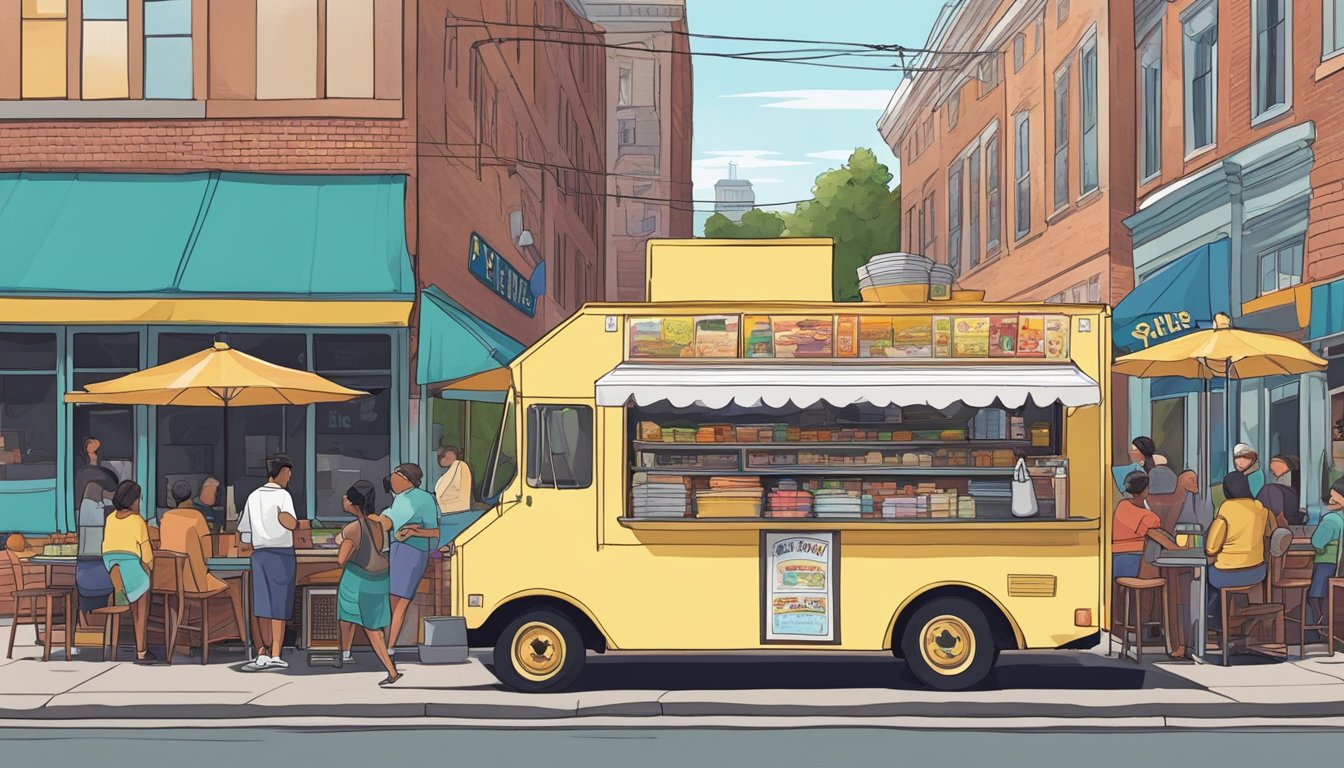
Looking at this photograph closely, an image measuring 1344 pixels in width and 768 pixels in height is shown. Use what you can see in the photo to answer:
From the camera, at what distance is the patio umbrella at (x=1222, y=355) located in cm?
1345

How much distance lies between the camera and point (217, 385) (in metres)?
13.0

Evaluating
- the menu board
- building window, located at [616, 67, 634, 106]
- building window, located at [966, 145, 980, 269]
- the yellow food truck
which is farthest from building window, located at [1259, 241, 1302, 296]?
building window, located at [616, 67, 634, 106]

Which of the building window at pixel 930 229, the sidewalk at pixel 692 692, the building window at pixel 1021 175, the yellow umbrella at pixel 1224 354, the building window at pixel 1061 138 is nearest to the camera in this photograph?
the sidewalk at pixel 692 692

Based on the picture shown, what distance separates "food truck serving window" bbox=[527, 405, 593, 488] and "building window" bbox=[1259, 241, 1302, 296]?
1143 centimetres

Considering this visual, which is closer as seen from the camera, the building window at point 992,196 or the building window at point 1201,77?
the building window at point 1201,77

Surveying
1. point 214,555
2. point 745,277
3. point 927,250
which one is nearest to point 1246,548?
point 745,277

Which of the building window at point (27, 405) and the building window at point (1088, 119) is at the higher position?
the building window at point (1088, 119)

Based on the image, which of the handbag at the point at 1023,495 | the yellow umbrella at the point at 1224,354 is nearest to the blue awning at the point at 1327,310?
the yellow umbrella at the point at 1224,354

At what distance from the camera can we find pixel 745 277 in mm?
11344

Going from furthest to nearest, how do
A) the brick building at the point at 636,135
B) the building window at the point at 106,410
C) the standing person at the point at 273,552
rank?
the brick building at the point at 636,135 → the building window at the point at 106,410 → the standing person at the point at 273,552

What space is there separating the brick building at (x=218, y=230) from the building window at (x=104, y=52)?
0.02m

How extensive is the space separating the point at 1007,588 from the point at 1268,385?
9.98 metres

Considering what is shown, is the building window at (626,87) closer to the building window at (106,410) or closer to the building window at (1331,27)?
the building window at (1331,27)

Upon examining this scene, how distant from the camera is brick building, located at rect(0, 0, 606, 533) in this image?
52.9 feet
